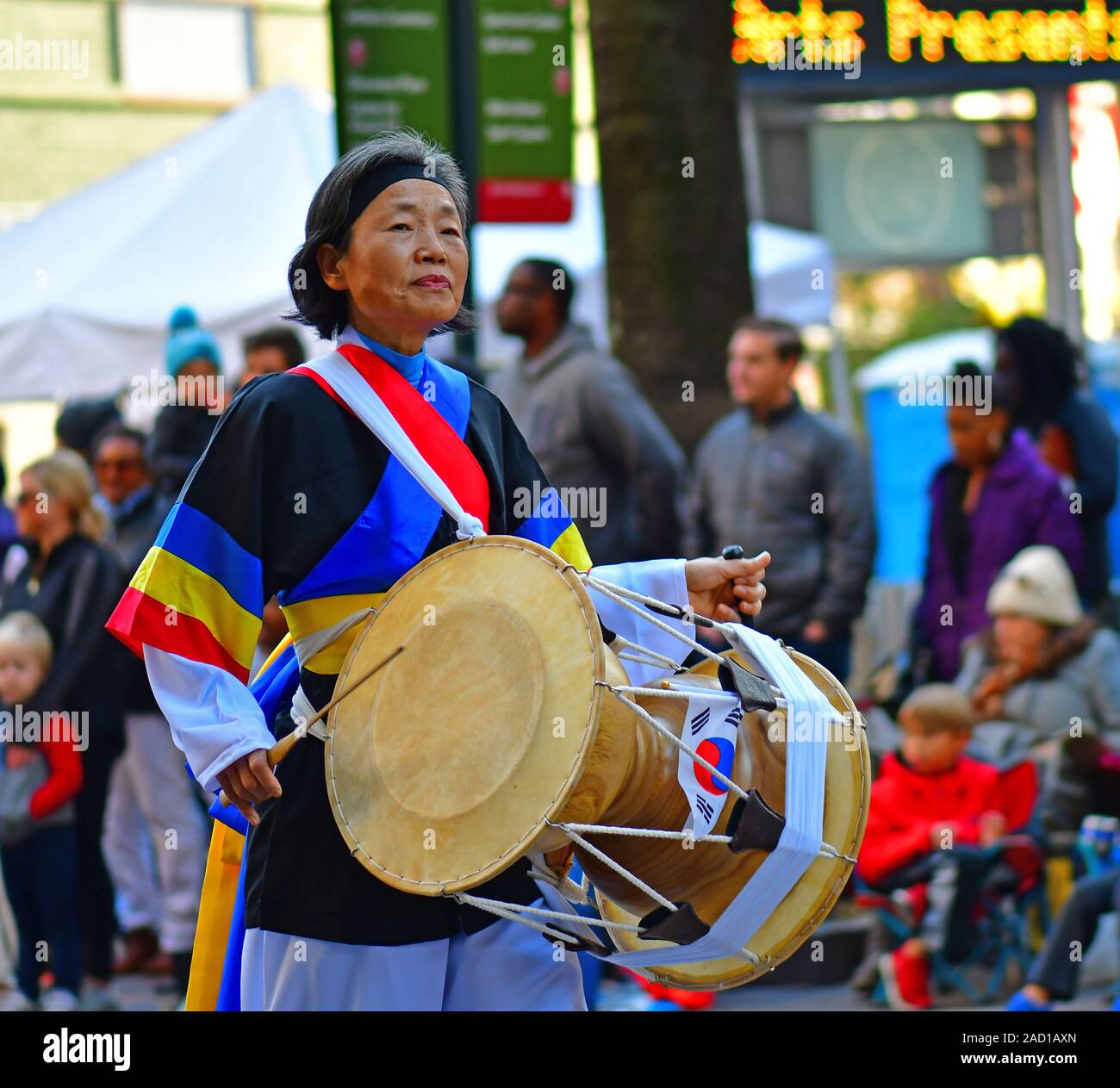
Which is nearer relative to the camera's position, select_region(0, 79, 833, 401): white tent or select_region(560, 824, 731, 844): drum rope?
select_region(560, 824, 731, 844): drum rope

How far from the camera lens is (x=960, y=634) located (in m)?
6.89

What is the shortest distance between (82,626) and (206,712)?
3998mm

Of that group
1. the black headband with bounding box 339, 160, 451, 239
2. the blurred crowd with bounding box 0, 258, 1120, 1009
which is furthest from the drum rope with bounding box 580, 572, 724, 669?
the blurred crowd with bounding box 0, 258, 1120, 1009

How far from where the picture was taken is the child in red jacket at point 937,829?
6.27 metres

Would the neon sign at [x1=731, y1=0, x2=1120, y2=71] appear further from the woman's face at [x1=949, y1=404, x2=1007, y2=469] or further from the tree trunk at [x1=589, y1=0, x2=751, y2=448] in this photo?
the woman's face at [x1=949, y1=404, x2=1007, y2=469]

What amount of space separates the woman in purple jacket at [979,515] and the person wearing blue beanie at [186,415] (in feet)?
8.44

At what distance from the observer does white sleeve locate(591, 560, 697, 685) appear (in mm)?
3354

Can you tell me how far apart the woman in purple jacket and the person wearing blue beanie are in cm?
257

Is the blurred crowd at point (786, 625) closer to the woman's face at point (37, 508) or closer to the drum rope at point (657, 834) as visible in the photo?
the woman's face at point (37, 508)

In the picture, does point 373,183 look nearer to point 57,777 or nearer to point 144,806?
point 57,777

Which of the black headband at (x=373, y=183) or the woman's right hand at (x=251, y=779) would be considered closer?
the woman's right hand at (x=251, y=779)

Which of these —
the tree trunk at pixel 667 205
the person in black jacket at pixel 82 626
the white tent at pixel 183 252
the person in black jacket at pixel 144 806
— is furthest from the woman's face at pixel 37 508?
the tree trunk at pixel 667 205
